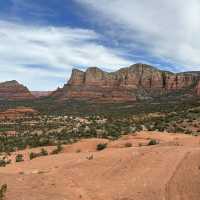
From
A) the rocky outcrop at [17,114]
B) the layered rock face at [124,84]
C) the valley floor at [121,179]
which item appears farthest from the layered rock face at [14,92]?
the valley floor at [121,179]

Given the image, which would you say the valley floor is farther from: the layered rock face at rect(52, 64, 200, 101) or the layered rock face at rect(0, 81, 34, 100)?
the layered rock face at rect(0, 81, 34, 100)

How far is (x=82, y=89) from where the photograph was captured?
538 ft

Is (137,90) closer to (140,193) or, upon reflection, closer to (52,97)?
(52,97)

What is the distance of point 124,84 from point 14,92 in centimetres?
5234

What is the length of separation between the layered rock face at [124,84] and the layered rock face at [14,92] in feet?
55.1

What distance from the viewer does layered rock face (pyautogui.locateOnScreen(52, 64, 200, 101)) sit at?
146000 mm

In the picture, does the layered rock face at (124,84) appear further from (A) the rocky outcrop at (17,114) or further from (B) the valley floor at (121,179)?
→ (B) the valley floor at (121,179)

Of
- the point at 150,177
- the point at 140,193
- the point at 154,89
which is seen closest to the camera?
the point at 140,193

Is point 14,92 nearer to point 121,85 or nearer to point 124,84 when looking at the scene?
point 121,85

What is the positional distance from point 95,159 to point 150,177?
459cm

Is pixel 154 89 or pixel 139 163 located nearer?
pixel 139 163

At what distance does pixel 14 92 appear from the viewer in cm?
18162

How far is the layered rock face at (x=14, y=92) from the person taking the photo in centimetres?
17488

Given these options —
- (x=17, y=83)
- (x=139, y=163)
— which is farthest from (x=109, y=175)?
(x=17, y=83)
